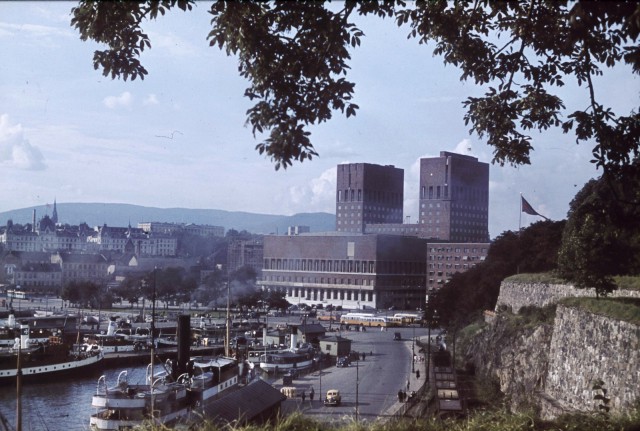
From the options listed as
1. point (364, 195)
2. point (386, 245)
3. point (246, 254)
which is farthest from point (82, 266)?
point (386, 245)

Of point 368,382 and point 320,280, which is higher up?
point 320,280

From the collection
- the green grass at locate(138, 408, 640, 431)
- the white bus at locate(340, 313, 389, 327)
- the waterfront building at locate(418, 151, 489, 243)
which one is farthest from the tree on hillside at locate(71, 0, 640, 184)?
the waterfront building at locate(418, 151, 489, 243)

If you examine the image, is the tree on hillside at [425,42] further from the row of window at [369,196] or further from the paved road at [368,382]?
the row of window at [369,196]

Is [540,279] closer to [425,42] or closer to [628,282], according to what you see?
[628,282]

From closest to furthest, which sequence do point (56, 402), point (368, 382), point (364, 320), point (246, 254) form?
1. point (56, 402)
2. point (368, 382)
3. point (364, 320)
4. point (246, 254)

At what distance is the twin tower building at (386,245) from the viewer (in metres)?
78.0

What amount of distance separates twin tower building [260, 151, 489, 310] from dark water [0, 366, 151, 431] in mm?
41069

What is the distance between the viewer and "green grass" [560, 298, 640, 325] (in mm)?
15816

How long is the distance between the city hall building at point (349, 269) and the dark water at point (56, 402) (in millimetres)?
42413

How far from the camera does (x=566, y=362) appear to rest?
63.2 ft

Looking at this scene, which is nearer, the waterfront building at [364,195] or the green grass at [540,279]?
the green grass at [540,279]

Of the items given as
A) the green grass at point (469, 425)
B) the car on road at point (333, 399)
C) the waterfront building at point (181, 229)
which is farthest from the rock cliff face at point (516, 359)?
the waterfront building at point (181, 229)

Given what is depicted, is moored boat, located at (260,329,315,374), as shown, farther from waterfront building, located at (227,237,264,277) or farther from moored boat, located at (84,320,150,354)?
waterfront building, located at (227,237,264,277)

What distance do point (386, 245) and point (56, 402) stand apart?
51.4 meters
